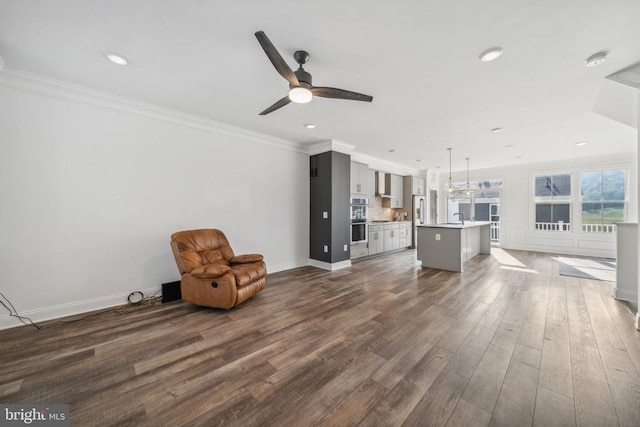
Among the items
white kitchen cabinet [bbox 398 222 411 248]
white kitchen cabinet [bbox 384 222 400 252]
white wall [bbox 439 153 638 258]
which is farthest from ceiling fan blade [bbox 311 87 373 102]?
white wall [bbox 439 153 638 258]

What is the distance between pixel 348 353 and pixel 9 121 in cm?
424

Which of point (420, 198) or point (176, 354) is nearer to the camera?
point (176, 354)

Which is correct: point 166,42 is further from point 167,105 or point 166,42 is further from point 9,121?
point 9,121

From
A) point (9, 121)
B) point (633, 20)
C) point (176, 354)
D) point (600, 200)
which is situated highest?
point (633, 20)

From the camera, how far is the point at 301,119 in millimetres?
3709

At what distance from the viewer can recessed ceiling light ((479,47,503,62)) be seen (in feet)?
6.78

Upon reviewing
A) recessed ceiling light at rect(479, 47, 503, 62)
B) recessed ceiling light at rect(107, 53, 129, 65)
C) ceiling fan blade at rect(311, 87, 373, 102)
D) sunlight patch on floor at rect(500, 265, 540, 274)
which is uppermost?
recessed ceiling light at rect(107, 53, 129, 65)

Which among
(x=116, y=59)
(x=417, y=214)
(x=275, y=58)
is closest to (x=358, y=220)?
(x=417, y=214)

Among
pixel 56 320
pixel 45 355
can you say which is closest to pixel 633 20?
pixel 45 355

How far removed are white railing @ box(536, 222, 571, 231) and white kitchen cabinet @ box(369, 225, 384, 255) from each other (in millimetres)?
4824

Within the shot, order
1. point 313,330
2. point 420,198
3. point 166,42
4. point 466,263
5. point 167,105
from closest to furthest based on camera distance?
1. point 166,42
2. point 313,330
3. point 167,105
4. point 466,263
5. point 420,198

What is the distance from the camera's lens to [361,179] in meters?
5.97

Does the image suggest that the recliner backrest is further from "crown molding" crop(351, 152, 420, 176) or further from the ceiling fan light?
"crown molding" crop(351, 152, 420, 176)

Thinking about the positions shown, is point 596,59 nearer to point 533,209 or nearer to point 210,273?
point 210,273
